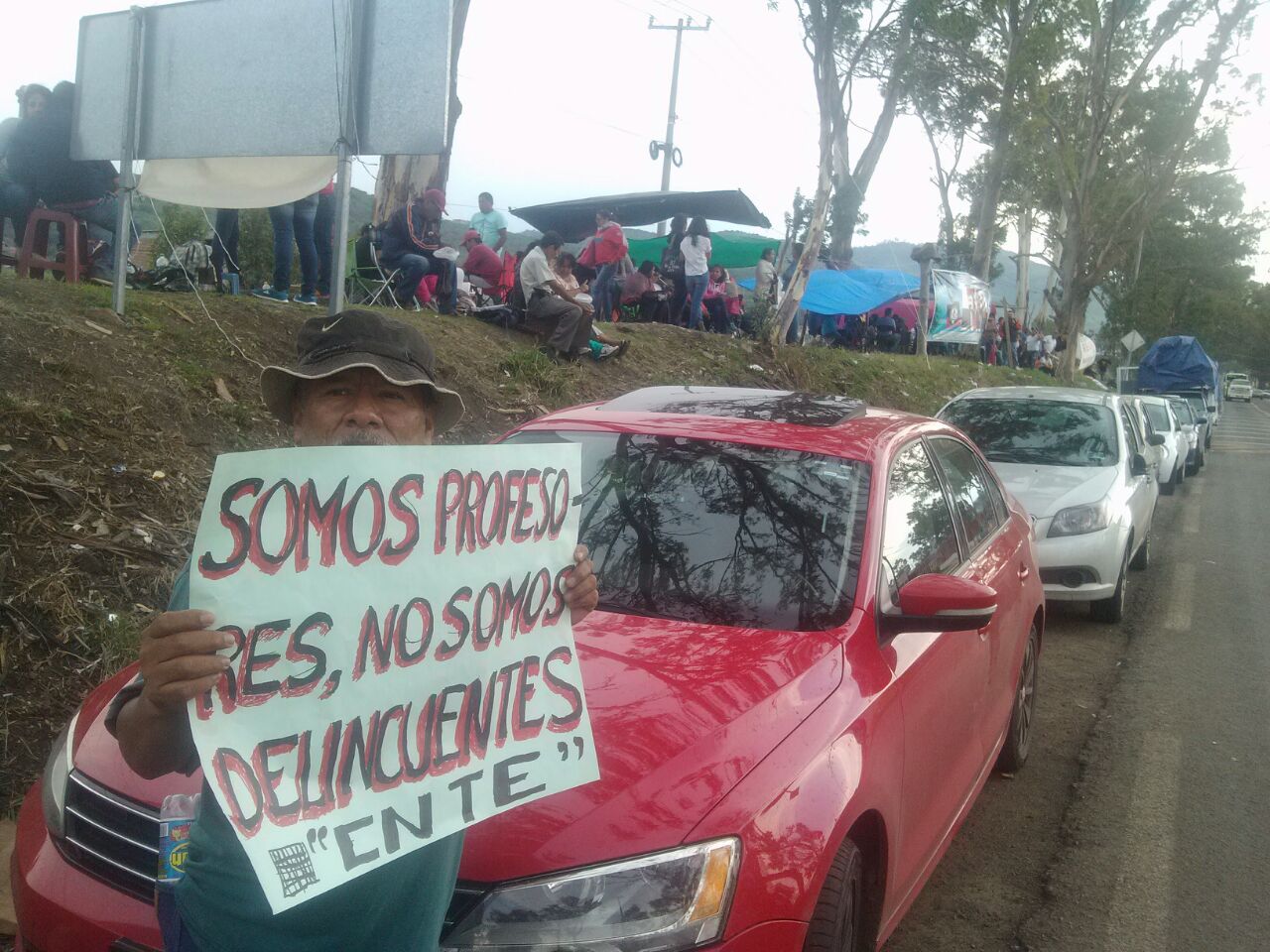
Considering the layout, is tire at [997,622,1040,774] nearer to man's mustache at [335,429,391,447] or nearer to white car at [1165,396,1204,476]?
man's mustache at [335,429,391,447]

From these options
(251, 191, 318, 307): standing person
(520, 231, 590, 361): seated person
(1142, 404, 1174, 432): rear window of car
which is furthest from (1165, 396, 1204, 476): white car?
(251, 191, 318, 307): standing person

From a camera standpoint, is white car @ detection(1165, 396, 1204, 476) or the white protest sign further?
white car @ detection(1165, 396, 1204, 476)

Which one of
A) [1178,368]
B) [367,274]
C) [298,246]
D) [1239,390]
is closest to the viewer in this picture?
[298,246]

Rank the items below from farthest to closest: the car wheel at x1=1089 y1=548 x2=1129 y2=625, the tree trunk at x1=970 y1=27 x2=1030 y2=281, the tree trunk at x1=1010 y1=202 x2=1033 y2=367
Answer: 1. the tree trunk at x1=1010 y1=202 x2=1033 y2=367
2. the tree trunk at x1=970 y1=27 x2=1030 y2=281
3. the car wheel at x1=1089 y1=548 x2=1129 y2=625

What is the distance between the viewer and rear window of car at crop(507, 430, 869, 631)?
125 inches

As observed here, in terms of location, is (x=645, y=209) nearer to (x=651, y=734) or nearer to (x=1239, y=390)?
(x=651, y=734)

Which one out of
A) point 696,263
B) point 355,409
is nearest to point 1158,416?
point 696,263

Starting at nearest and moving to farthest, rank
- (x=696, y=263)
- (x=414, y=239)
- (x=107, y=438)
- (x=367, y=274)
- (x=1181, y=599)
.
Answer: (x=107, y=438) < (x=1181, y=599) < (x=414, y=239) < (x=367, y=274) < (x=696, y=263)

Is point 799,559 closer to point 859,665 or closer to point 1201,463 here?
point 859,665

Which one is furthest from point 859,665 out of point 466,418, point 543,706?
point 466,418

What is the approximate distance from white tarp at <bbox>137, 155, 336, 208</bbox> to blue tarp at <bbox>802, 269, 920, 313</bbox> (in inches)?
527

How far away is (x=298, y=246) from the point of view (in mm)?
9312

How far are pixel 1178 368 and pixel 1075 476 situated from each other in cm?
2615

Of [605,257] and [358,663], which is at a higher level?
[605,257]
